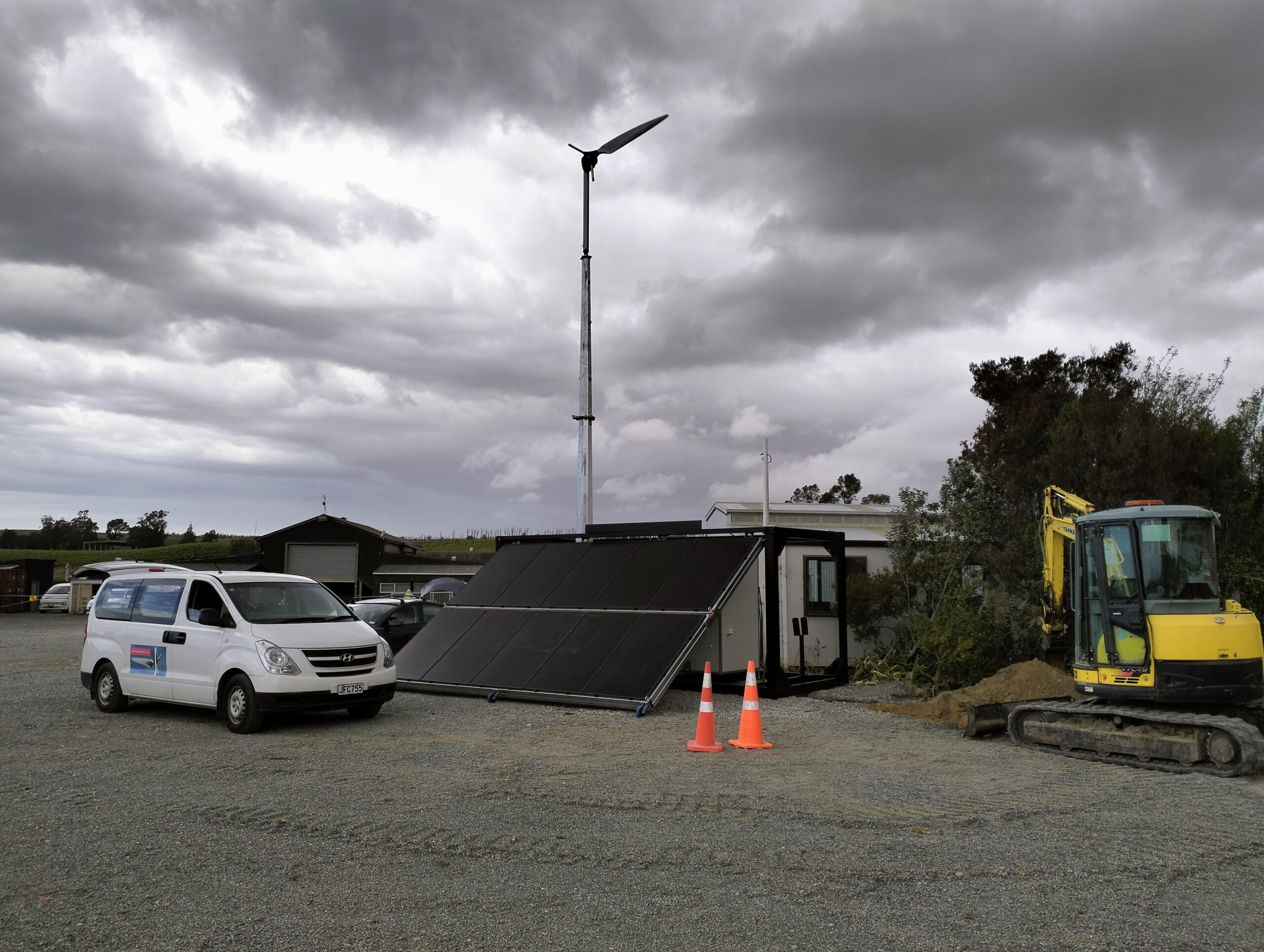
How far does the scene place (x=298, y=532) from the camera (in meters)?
52.9

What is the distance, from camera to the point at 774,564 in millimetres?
14219

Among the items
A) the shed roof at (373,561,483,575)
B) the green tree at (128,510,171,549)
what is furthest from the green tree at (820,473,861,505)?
the green tree at (128,510,171,549)

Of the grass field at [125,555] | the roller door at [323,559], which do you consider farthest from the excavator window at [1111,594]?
the grass field at [125,555]

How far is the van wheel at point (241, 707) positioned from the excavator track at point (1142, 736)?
8745 mm

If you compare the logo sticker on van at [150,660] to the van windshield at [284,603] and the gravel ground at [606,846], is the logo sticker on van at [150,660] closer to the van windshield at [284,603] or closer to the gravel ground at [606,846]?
the van windshield at [284,603]

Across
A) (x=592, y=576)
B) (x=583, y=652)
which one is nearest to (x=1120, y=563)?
(x=583, y=652)

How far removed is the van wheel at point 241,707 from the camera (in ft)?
→ 35.7

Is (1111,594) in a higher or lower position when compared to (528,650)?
higher

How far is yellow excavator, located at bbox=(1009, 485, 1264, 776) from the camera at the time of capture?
31.7 feet

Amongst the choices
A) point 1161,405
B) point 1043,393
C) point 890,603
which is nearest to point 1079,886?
point 890,603

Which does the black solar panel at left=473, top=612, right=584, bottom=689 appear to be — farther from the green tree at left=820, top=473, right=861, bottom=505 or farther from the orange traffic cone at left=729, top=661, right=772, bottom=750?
the green tree at left=820, top=473, right=861, bottom=505

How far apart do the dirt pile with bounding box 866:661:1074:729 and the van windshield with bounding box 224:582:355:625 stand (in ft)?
25.4

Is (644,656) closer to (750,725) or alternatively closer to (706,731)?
(750,725)

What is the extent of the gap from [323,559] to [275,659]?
4387 centimetres
